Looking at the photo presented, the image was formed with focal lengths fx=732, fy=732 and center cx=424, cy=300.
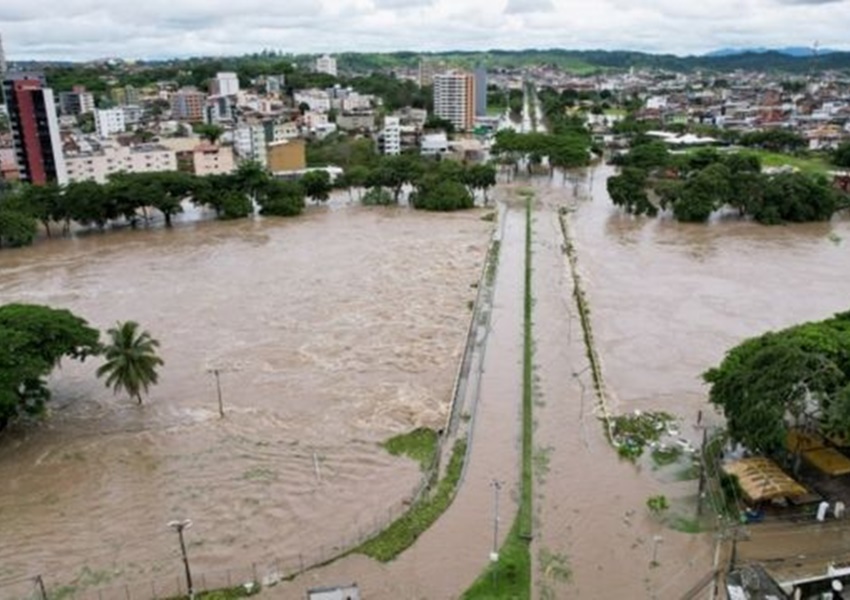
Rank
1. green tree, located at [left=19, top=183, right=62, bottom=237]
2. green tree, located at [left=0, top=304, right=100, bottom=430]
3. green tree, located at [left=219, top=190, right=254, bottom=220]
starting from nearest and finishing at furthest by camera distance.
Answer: green tree, located at [left=0, top=304, right=100, bottom=430] < green tree, located at [left=19, top=183, right=62, bottom=237] < green tree, located at [left=219, top=190, right=254, bottom=220]

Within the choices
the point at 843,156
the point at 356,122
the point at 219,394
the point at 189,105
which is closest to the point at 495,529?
the point at 219,394

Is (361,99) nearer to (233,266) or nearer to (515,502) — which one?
(233,266)

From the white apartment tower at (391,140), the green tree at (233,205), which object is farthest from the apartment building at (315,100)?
the green tree at (233,205)

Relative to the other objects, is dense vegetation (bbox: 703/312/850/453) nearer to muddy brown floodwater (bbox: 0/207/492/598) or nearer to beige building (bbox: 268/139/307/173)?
muddy brown floodwater (bbox: 0/207/492/598)

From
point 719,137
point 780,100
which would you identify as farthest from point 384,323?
point 780,100

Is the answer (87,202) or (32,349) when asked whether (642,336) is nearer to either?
(32,349)

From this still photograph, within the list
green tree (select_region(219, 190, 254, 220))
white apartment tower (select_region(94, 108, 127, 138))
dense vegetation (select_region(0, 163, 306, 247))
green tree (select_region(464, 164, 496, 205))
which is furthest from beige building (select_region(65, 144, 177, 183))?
white apartment tower (select_region(94, 108, 127, 138))
